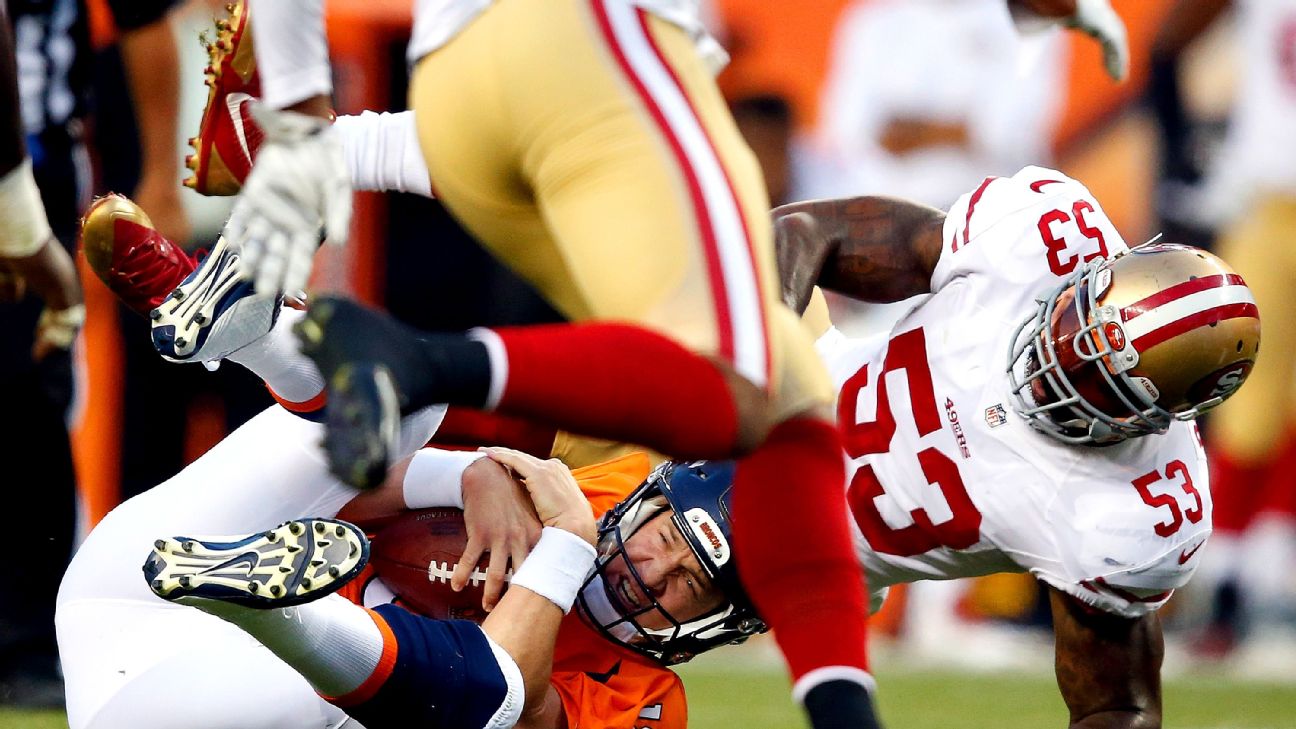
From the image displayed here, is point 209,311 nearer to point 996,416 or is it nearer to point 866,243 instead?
point 866,243

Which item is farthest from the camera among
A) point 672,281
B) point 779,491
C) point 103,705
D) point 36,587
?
point 36,587

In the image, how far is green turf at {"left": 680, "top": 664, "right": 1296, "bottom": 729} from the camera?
11.8 ft

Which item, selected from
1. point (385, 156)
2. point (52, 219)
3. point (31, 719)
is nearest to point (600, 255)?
point (385, 156)

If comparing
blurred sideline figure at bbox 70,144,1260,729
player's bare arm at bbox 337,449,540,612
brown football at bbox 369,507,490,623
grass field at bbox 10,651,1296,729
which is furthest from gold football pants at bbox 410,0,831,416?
grass field at bbox 10,651,1296,729

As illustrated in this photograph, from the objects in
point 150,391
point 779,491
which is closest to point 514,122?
point 779,491

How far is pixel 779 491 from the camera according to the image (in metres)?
1.78

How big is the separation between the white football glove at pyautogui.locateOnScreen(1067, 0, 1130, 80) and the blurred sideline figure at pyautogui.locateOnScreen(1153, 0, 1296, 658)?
8.71ft

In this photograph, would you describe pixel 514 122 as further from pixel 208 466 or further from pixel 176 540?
pixel 208 466

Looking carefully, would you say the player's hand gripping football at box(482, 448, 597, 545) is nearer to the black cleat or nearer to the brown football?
the brown football

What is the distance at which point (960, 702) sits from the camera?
391cm

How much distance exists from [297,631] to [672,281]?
→ 2.04 ft

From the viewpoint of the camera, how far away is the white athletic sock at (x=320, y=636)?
191cm

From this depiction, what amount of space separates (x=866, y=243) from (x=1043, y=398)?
36cm

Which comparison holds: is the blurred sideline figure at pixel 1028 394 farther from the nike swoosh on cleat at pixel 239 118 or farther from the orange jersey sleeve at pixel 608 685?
the orange jersey sleeve at pixel 608 685
